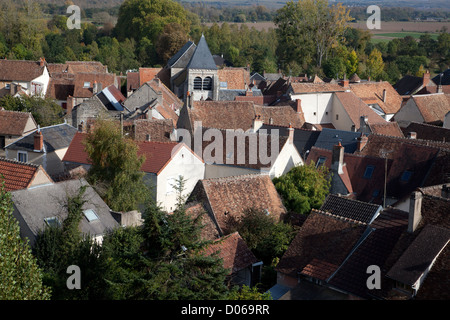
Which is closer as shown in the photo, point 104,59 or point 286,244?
point 286,244

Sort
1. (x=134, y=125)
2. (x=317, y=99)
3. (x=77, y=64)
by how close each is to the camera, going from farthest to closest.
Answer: (x=77, y=64) → (x=317, y=99) → (x=134, y=125)

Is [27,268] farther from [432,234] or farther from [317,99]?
[317,99]

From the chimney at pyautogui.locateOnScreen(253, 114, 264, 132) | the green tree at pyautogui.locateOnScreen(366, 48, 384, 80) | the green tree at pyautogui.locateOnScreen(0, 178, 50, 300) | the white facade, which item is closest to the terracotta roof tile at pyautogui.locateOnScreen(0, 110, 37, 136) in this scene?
the white facade

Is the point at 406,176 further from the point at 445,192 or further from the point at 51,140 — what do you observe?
the point at 51,140

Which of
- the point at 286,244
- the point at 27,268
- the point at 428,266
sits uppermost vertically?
the point at 27,268

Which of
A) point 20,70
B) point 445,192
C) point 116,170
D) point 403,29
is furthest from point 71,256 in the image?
point 403,29

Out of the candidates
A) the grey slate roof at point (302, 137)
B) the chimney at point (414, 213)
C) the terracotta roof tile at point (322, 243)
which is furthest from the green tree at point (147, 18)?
the chimney at point (414, 213)

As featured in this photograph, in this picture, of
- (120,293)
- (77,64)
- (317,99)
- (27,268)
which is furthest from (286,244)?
(77,64)
